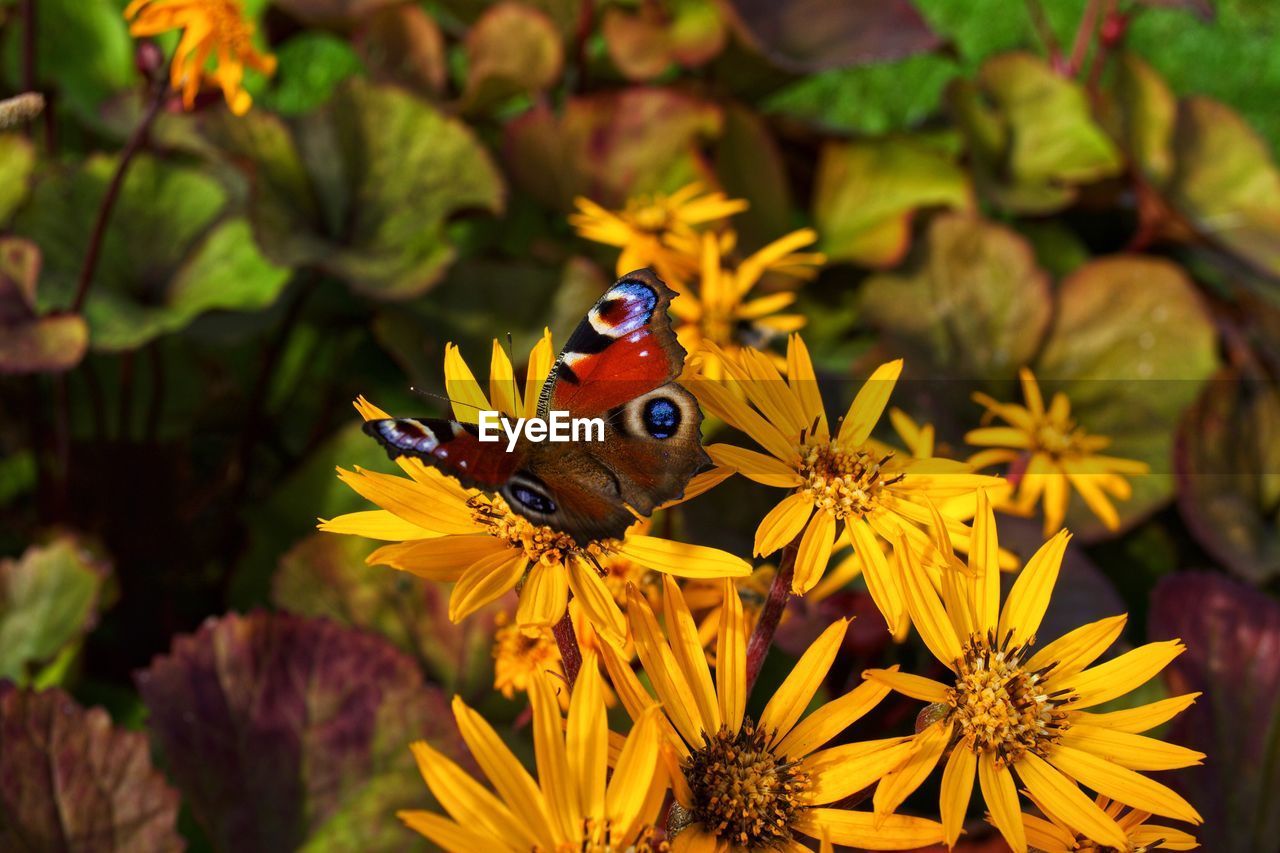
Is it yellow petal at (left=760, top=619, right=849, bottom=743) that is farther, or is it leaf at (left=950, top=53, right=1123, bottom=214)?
leaf at (left=950, top=53, right=1123, bottom=214)

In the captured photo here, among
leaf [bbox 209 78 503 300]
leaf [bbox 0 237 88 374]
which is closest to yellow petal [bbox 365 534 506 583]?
leaf [bbox 0 237 88 374]

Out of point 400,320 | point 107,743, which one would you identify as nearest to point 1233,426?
point 400,320

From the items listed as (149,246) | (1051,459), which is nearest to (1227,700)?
(1051,459)

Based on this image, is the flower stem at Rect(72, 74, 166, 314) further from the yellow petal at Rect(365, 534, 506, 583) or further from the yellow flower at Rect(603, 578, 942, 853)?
the yellow flower at Rect(603, 578, 942, 853)

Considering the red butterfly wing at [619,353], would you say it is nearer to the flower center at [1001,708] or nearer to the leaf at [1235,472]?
the flower center at [1001,708]

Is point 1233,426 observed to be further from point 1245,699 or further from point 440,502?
point 440,502

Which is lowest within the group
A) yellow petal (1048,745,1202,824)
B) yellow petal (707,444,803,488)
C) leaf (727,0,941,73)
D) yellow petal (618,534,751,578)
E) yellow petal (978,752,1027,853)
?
yellow petal (978,752,1027,853)
